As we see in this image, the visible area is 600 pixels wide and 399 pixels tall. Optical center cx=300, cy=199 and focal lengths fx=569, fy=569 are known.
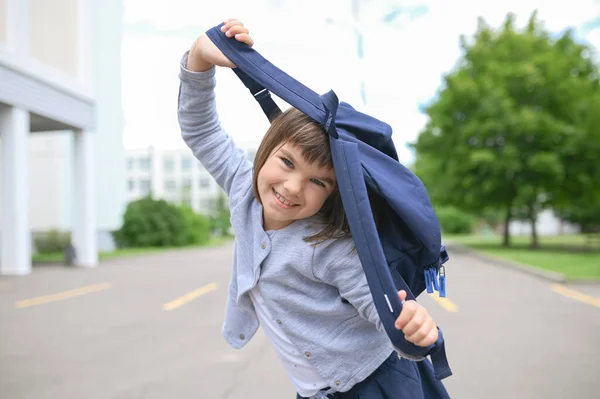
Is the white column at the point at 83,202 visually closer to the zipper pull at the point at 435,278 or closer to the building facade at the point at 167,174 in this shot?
the zipper pull at the point at 435,278

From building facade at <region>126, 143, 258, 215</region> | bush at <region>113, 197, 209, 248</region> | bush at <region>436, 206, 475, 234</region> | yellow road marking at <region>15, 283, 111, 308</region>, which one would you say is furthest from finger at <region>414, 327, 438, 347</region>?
building facade at <region>126, 143, 258, 215</region>

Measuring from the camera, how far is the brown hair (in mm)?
1656

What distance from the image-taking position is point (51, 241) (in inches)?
854

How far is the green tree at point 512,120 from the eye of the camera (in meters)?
20.2

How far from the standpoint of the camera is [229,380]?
177 inches

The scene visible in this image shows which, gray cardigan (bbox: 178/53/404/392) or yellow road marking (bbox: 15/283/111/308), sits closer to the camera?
gray cardigan (bbox: 178/53/404/392)

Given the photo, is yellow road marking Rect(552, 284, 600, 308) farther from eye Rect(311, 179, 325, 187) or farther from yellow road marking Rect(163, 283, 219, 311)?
eye Rect(311, 179, 325, 187)

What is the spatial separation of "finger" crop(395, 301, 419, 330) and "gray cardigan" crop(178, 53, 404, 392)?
284mm

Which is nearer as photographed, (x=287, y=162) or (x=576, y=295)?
(x=287, y=162)

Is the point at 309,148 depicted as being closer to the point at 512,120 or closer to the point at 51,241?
the point at 512,120

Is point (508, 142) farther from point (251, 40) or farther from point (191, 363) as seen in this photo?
point (251, 40)

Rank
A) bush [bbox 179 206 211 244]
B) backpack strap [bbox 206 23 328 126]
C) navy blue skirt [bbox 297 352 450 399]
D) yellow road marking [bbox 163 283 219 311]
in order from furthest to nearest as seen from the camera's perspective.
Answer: bush [bbox 179 206 211 244]
yellow road marking [bbox 163 283 219 311]
navy blue skirt [bbox 297 352 450 399]
backpack strap [bbox 206 23 328 126]

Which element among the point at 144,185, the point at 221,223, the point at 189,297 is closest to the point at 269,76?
the point at 189,297

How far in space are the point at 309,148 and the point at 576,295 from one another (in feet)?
29.4
